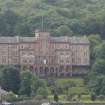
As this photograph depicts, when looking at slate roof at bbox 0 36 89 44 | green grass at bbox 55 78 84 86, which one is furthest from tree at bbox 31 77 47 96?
slate roof at bbox 0 36 89 44

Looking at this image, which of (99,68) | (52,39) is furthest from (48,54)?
(99,68)

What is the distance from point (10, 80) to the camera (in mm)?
114500

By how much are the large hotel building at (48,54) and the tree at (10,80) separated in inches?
429

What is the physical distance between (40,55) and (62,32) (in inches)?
388

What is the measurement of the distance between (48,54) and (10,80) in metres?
15.6

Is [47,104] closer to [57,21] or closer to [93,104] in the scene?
[93,104]

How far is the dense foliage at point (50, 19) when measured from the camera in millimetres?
140250

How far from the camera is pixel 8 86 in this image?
4508 inches

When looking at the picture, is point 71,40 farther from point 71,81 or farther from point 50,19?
point 50,19

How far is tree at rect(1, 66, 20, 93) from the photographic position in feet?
376

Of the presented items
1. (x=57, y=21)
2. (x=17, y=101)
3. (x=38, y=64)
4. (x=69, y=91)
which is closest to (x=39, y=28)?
(x=57, y=21)

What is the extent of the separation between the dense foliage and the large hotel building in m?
8.29

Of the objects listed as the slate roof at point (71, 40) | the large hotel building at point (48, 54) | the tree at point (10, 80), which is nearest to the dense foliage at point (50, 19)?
the slate roof at point (71, 40)

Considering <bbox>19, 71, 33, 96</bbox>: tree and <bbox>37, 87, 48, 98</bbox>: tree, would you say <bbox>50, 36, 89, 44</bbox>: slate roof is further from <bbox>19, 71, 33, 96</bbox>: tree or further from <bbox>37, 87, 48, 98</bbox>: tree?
<bbox>37, 87, 48, 98</bbox>: tree
